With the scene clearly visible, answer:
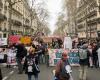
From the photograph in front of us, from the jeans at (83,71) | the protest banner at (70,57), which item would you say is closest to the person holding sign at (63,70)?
the jeans at (83,71)

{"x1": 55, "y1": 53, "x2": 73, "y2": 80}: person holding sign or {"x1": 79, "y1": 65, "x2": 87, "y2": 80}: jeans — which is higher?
{"x1": 55, "y1": 53, "x2": 73, "y2": 80}: person holding sign

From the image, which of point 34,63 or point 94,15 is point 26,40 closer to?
point 34,63

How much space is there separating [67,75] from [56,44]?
80.0ft

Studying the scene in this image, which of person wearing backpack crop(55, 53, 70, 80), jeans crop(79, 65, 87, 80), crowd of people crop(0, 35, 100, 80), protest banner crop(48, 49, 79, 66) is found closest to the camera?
person wearing backpack crop(55, 53, 70, 80)

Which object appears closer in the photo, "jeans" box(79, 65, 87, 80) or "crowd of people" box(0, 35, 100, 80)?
"crowd of people" box(0, 35, 100, 80)

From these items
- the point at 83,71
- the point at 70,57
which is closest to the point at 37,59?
the point at 83,71

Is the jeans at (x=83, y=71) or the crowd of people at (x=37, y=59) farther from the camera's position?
the jeans at (x=83, y=71)

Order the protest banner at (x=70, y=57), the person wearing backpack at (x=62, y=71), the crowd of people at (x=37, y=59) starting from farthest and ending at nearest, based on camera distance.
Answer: the protest banner at (x=70, y=57), the crowd of people at (x=37, y=59), the person wearing backpack at (x=62, y=71)


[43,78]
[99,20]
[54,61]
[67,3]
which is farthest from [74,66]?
[67,3]

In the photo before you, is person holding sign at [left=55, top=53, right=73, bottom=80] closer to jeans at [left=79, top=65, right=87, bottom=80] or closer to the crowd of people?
the crowd of people

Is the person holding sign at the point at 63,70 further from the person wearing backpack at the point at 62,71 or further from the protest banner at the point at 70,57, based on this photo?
the protest banner at the point at 70,57

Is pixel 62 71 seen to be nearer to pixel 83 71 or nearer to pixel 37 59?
pixel 37 59

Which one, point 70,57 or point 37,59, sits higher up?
point 37,59

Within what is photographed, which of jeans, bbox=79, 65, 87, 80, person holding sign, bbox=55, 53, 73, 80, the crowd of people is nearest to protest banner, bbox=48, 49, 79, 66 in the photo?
the crowd of people
